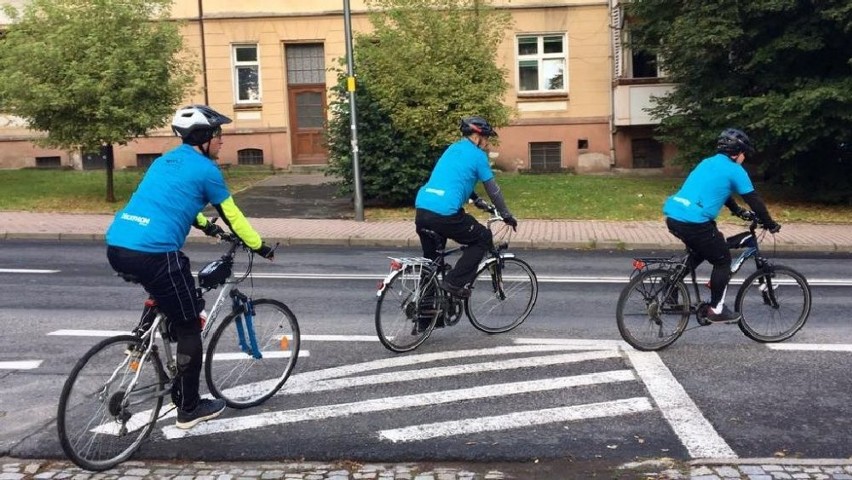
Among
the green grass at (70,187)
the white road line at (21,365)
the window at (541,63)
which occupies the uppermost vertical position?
the window at (541,63)

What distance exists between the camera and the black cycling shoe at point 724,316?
22.5 feet

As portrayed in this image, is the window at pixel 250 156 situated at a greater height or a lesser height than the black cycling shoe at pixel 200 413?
greater

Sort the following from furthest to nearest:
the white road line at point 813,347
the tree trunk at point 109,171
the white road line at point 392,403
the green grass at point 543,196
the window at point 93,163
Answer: the window at point 93,163, the tree trunk at point 109,171, the green grass at point 543,196, the white road line at point 813,347, the white road line at point 392,403

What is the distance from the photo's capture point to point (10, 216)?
17.4 meters

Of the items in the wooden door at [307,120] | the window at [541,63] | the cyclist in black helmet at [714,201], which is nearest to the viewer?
the cyclist in black helmet at [714,201]

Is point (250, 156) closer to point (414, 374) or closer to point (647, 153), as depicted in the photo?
point (647, 153)

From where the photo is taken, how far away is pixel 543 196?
1961 centimetres

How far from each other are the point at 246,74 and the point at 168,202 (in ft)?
76.0

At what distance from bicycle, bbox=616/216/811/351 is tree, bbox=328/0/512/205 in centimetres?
1132

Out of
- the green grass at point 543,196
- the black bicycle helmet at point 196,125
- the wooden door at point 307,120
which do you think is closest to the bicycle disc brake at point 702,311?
the black bicycle helmet at point 196,125

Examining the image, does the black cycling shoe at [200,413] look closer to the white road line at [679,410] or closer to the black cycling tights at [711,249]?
the white road line at [679,410]

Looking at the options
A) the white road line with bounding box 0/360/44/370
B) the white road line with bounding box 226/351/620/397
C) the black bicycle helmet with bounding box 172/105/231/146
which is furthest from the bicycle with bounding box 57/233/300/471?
the white road line with bounding box 0/360/44/370

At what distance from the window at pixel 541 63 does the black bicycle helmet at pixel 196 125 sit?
72.7ft

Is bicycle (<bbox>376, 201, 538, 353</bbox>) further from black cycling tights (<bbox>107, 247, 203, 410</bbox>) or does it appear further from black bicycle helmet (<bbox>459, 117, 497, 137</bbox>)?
black cycling tights (<bbox>107, 247, 203, 410</bbox>)
